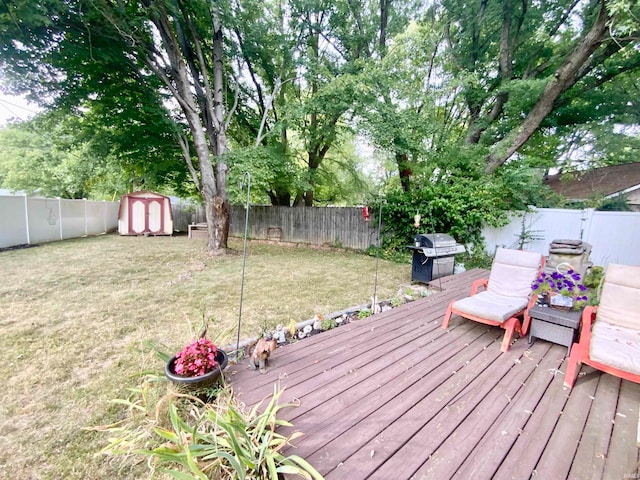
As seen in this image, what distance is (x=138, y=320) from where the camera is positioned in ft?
11.6

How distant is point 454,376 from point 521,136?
313 inches

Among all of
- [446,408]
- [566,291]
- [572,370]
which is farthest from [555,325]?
[446,408]

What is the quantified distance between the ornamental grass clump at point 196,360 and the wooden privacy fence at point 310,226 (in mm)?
7205

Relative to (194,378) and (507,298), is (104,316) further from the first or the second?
(507,298)

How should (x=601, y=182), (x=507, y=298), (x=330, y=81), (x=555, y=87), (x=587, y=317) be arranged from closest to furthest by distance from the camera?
(x=587, y=317), (x=507, y=298), (x=555, y=87), (x=330, y=81), (x=601, y=182)

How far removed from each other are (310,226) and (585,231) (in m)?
7.42

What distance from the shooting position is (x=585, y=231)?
6.09 meters

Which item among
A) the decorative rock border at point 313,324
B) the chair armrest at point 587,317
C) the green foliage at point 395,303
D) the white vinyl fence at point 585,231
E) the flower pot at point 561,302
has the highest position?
the white vinyl fence at point 585,231

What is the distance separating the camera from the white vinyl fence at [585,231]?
576cm

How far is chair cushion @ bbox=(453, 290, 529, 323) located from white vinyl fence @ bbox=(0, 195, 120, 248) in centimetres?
1144

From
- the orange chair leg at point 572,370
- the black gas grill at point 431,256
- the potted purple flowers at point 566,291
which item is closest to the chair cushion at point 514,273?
the potted purple flowers at point 566,291

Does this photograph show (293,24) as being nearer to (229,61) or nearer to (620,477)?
(229,61)

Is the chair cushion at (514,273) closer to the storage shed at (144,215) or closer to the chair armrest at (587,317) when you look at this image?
the chair armrest at (587,317)

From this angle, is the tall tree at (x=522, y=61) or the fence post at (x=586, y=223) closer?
the fence post at (x=586, y=223)
